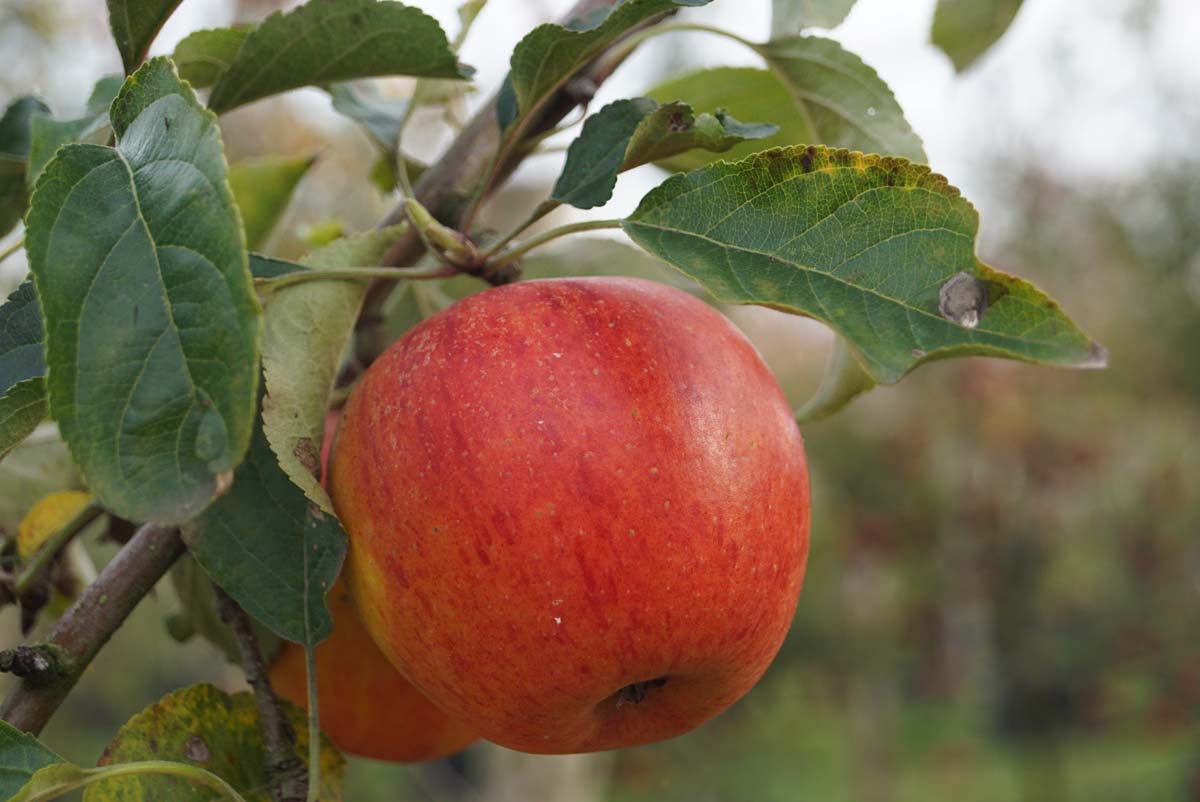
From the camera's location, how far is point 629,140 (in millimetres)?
558

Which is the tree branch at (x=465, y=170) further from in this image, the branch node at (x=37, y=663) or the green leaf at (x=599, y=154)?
the branch node at (x=37, y=663)

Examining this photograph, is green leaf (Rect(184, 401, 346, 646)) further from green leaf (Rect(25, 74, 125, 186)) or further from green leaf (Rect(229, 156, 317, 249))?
green leaf (Rect(229, 156, 317, 249))

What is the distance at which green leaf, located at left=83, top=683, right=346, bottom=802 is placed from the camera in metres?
0.56

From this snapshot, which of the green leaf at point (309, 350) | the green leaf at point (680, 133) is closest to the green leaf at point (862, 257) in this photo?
the green leaf at point (680, 133)

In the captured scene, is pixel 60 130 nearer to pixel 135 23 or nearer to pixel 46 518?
pixel 135 23

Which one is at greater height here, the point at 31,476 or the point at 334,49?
the point at 334,49

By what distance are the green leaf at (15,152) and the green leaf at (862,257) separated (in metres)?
0.48

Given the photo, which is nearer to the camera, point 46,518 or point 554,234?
A: point 554,234

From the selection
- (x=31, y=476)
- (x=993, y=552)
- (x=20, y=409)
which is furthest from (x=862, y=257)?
(x=993, y=552)

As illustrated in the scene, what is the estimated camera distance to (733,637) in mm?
551

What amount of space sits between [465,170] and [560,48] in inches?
6.7

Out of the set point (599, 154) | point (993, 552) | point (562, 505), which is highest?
point (599, 154)

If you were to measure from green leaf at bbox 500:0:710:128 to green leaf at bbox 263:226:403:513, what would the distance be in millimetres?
111

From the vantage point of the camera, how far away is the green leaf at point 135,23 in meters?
0.59
